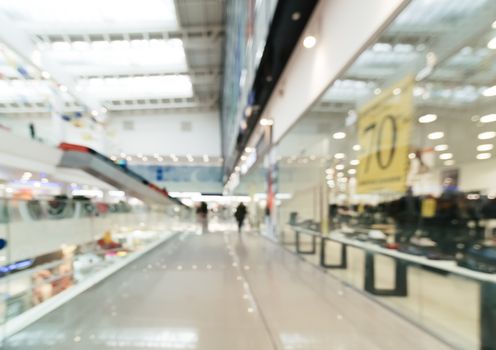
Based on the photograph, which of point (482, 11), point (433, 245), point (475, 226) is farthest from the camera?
point (433, 245)

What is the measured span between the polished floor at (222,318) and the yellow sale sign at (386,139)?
1.40m

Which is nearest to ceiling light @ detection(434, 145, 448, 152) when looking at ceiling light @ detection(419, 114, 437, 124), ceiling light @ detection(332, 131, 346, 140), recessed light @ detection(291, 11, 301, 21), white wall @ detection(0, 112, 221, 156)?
ceiling light @ detection(419, 114, 437, 124)

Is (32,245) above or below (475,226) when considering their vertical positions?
below

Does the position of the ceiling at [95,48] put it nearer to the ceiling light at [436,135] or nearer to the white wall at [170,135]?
the white wall at [170,135]

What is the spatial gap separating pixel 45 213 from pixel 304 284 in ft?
11.5

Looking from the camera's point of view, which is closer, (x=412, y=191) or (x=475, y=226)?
(x=475, y=226)

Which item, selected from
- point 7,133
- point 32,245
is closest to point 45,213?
point 32,245

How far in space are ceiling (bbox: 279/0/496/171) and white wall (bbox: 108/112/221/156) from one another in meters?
34.4

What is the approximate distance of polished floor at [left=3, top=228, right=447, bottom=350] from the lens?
2934 millimetres

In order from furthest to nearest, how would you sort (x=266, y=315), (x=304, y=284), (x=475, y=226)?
1. (x=304, y=284)
2. (x=266, y=315)
3. (x=475, y=226)

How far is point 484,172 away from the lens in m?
2.62

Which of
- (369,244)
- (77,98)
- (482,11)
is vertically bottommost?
(369,244)

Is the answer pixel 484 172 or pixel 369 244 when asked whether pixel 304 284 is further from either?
pixel 484 172

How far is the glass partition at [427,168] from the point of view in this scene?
2.68 m
